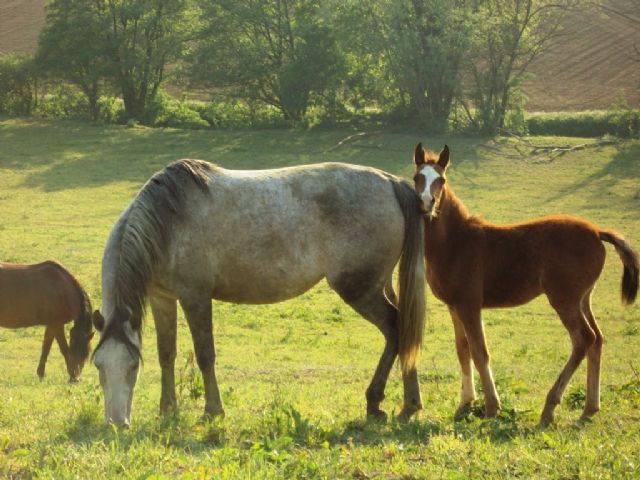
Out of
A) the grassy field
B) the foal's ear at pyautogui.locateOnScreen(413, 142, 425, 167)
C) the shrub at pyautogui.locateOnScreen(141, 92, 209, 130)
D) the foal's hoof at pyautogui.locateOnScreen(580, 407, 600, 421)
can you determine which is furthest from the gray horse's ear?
the shrub at pyautogui.locateOnScreen(141, 92, 209, 130)

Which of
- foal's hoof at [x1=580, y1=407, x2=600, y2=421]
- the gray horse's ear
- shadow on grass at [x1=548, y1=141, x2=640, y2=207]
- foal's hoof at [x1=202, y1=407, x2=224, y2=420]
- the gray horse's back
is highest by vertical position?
the gray horse's back

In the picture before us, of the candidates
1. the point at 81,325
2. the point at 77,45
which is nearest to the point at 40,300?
the point at 81,325

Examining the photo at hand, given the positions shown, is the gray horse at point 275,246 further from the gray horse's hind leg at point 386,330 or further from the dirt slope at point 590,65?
the dirt slope at point 590,65

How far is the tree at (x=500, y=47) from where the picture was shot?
34.5m

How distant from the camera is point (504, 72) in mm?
35531

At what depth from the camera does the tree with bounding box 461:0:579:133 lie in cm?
3450

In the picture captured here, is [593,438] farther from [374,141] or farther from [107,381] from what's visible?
[374,141]

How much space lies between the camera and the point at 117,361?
20.4ft

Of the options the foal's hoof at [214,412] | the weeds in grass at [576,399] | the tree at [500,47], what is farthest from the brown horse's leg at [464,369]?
the tree at [500,47]

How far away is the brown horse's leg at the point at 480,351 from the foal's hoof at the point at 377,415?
2.66 feet

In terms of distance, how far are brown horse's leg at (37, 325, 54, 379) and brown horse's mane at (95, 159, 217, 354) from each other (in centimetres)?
507

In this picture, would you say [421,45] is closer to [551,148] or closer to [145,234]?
[551,148]

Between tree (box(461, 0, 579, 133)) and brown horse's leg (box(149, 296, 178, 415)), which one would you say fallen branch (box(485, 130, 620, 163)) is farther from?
brown horse's leg (box(149, 296, 178, 415))

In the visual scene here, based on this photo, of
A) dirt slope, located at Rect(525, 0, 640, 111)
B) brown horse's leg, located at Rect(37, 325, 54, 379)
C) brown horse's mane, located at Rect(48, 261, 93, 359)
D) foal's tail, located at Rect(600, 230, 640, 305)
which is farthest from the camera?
dirt slope, located at Rect(525, 0, 640, 111)
